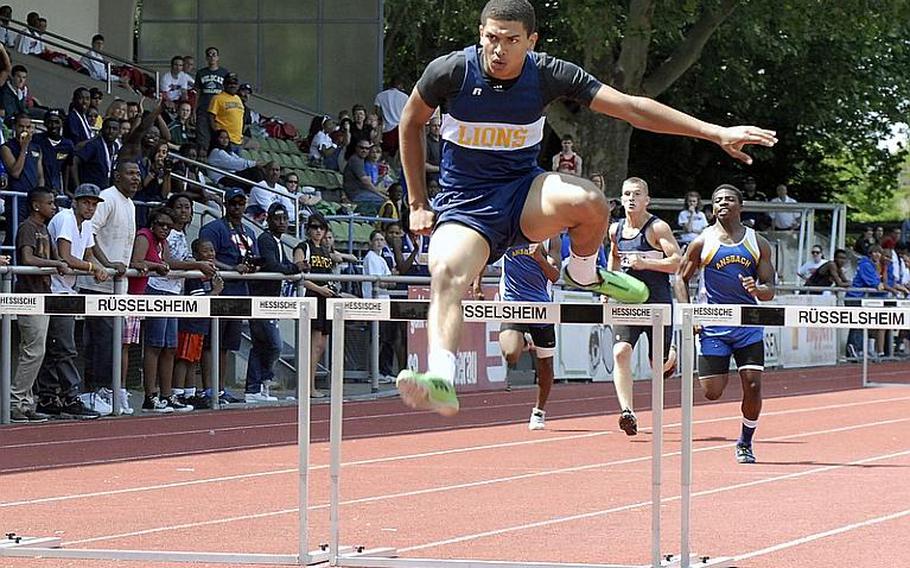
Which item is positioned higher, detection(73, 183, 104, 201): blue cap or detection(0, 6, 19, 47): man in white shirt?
detection(0, 6, 19, 47): man in white shirt

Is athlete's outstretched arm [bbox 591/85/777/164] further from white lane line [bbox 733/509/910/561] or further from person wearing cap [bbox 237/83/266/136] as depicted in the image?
person wearing cap [bbox 237/83/266/136]

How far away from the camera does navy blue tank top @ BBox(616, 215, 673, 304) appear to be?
12777mm

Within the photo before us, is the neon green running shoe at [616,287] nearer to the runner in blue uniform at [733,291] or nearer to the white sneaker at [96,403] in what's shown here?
the runner in blue uniform at [733,291]

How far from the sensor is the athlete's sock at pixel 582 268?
290 inches

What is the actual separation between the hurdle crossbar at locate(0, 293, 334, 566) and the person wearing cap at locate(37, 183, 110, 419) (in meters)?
6.56

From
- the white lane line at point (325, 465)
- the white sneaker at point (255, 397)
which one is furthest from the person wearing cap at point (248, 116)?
the white lane line at point (325, 465)

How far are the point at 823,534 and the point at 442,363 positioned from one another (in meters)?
3.15

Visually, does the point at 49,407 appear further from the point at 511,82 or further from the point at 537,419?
the point at 511,82

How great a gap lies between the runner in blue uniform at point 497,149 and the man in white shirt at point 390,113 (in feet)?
64.4

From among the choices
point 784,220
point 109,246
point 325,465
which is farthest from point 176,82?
point 325,465

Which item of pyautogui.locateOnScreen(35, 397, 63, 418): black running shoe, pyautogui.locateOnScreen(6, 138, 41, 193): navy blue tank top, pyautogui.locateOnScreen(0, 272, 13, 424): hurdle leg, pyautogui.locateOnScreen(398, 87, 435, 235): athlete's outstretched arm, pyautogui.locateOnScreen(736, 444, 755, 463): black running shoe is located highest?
pyautogui.locateOnScreen(6, 138, 41, 193): navy blue tank top

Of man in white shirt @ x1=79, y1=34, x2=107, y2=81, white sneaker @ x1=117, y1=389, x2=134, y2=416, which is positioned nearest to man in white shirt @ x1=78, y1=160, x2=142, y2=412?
white sneaker @ x1=117, y1=389, x2=134, y2=416

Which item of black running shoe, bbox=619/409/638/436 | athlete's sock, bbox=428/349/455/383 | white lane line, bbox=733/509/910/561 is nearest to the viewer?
athlete's sock, bbox=428/349/455/383

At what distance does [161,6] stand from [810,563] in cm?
2528
